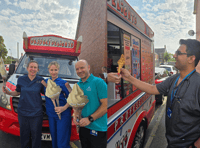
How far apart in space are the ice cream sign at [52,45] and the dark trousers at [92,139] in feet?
4.68

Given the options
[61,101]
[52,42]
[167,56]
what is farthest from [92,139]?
[167,56]

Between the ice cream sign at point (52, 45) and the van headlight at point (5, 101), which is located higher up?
the ice cream sign at point (52, 45)

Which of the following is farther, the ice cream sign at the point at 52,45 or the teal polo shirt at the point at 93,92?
the ice cream sign at the point at 52,45

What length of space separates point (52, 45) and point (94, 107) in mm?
1590

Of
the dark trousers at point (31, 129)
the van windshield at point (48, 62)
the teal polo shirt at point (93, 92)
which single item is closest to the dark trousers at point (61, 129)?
the dark trousers at point (31, 129)

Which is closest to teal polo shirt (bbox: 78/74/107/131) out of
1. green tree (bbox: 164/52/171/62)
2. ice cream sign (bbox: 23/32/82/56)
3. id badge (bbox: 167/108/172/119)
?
id badge (bbox: 167/108/172/119)

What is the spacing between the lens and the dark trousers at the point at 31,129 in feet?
6.41

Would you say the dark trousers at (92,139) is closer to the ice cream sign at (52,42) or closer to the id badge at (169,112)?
the id badge at (169,112)

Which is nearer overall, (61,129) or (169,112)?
(169,112)

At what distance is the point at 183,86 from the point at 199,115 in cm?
32

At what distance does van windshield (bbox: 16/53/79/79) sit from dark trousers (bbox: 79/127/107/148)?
1.34 m

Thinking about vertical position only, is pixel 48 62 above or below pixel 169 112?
above

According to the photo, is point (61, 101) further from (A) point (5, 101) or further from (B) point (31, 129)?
(A) point (5, 101)

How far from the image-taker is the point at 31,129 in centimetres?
196
